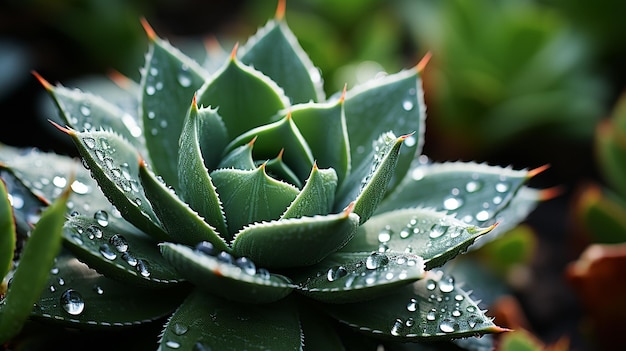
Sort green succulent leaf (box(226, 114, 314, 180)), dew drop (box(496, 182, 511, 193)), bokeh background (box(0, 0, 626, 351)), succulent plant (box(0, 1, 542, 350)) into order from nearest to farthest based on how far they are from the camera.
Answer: succulent plant (box(0, 1, 542, 350)), green succulent leaf (box(226, 114, 314, 180)), dew drop (box(496, 182, 511, 193)), bokeh background (box(0, 0, 626, 351))

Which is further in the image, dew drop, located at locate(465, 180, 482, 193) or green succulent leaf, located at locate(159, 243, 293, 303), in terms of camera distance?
dew drop, located at locate(465, 180, 482, 193)

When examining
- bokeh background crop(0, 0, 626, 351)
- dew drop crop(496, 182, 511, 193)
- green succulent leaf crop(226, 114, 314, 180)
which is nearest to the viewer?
green succulent leaf crop(226, 114, 314, 180)

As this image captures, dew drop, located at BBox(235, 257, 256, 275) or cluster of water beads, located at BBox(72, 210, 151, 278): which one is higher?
→ cluster of water beads, located at BBox(72, 210, 151, 278)

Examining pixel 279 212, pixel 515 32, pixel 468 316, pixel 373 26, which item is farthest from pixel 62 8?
pixel 468 316

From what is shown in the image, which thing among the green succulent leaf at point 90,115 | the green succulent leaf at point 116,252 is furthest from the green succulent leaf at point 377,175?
the green succulent leaf at point 90,115

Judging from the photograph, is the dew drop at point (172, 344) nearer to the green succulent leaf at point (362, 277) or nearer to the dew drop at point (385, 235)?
the green succulent leaf at point (362, 277)

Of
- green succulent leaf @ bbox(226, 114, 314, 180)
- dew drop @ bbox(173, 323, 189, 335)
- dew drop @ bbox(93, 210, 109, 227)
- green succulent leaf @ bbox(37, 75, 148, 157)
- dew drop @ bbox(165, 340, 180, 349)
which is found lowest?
dew drop @ bbox(165, 340, 180, 349)

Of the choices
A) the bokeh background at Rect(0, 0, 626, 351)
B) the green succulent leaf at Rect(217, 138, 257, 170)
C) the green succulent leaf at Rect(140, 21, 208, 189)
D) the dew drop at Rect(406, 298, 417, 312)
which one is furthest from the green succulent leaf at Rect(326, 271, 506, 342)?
the bokeh background at Rect(0, 0, 626, 351)

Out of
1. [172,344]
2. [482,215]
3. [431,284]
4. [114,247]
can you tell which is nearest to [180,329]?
[172,344]

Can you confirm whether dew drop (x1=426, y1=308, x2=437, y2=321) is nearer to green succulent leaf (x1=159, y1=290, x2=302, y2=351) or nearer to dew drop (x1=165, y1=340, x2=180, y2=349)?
green succulent leaf (x1=159, y1=290, x2=302, y2=351)
